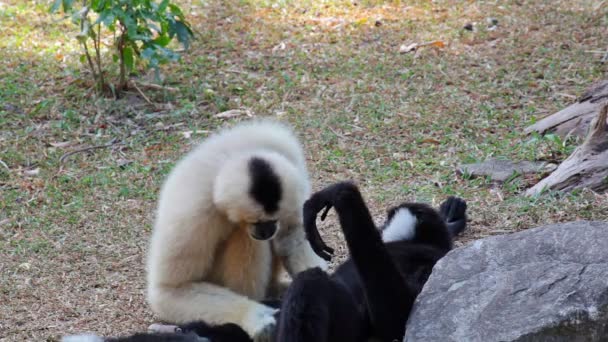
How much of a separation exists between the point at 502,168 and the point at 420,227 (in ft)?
6.50

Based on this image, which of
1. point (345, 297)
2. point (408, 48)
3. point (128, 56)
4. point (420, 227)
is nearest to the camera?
point (345, 297)

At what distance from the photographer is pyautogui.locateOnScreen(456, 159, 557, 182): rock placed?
6749mm

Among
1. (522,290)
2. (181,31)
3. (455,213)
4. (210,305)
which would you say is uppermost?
(522,290)

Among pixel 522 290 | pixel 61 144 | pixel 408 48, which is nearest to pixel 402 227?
pixel 522 290

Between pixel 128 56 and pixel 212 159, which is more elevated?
pixel 212 159

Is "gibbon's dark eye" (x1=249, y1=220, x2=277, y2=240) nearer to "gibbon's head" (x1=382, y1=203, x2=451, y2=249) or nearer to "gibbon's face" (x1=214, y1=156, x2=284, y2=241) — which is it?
"gibbon's face" (x1=214, y1=156, x2=284, y2=241)

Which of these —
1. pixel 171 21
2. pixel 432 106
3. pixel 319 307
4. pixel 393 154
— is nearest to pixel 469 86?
pixel 432 106

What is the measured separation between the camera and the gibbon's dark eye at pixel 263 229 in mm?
4688

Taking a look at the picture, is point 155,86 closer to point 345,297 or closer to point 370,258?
point 345,297

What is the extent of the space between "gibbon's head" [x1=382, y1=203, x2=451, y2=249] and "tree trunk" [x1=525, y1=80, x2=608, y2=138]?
2522mm

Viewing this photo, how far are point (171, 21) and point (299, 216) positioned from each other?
13.7 feet

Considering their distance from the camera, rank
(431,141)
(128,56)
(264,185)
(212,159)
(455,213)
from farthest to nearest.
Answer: (128,56), (431,141), (455,213), (212,159), (264,185)

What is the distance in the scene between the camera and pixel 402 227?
5.17m

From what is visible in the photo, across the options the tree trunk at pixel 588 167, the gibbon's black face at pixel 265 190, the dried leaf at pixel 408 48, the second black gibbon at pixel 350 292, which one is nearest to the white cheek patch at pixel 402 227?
the second black gibbon at pixel 350 292
